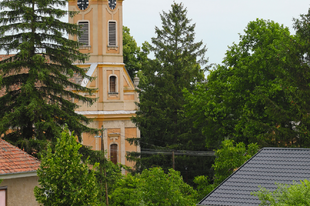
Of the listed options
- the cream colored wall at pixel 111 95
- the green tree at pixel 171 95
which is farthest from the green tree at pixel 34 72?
the cream colored wall at pixel 111 95

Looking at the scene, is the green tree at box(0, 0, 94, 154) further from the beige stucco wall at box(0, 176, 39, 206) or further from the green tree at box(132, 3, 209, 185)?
the green tree at box(132, 3, 209, 185)

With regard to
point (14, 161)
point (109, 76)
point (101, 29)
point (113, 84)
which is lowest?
point (14, 161)

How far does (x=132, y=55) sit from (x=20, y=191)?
35581mm

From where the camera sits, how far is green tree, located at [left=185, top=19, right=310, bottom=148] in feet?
89.2

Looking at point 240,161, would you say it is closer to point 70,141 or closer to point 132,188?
point 132,188

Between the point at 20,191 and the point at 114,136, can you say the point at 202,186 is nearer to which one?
the point at 20,191

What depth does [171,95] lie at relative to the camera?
38.0 metres

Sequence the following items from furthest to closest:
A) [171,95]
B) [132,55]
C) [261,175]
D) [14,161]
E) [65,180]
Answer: [132,55]
[171,95]
[14,161]
[261,175]
[65,180]

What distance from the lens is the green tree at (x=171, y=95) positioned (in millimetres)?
36812

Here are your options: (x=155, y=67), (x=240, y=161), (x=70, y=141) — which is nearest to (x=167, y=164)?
(x=155, y=67)

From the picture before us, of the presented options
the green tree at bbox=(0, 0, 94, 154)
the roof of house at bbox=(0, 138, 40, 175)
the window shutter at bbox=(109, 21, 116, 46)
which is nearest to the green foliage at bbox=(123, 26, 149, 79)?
the window shutter at bbox=(109, 21, 116, 46)

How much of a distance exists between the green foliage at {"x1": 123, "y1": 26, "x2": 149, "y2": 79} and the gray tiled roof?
34.9 meters

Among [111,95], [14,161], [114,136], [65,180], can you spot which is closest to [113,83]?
[111,95]

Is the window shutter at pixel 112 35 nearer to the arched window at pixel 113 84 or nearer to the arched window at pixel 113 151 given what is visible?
the arched window at pixel 113 84
